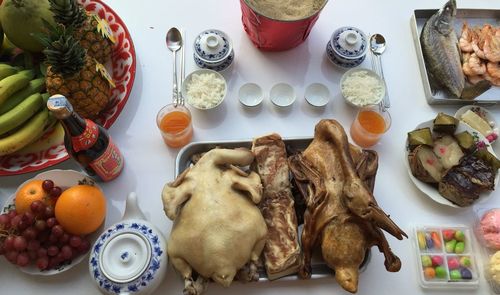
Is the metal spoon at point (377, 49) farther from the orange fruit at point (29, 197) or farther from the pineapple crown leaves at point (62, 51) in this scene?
the orange fruit at point (29, 197)

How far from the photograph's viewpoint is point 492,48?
4.48 ft

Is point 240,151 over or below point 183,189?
over

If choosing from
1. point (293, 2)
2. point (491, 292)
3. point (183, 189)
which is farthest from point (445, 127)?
point (183, 189)

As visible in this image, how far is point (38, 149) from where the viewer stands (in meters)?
1.20

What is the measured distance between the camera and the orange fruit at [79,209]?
40.1 inches

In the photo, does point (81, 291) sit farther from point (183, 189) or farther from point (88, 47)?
point (88, 47)

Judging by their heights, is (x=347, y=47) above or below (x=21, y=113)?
above

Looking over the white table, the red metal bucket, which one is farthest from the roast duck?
the red metal bucket

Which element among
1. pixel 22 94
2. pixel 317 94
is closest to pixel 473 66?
pixel 317 94

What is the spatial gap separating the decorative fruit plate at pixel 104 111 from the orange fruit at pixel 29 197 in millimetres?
106

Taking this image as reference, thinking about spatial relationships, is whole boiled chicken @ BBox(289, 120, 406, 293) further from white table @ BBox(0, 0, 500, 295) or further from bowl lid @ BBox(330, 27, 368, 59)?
bowl lid @ BBox(330, 27, 368, 59)

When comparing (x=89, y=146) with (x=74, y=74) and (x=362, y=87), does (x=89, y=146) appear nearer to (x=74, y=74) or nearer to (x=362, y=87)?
(x=74, y=74)

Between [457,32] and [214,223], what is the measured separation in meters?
1.16

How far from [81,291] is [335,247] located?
702 mm
